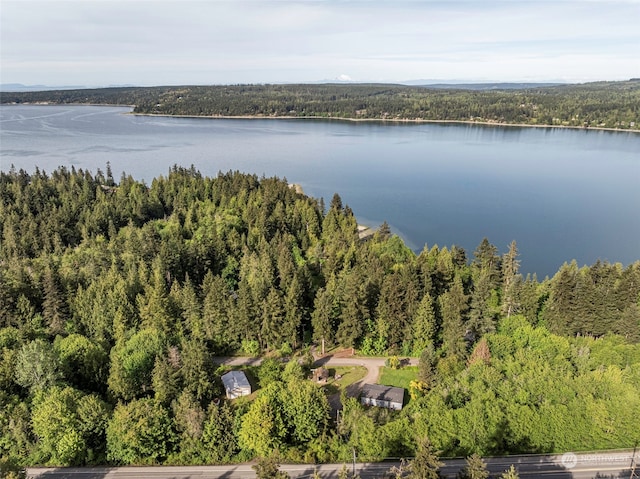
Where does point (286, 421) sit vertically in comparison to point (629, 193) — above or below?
below

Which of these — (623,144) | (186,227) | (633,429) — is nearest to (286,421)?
(633,429)

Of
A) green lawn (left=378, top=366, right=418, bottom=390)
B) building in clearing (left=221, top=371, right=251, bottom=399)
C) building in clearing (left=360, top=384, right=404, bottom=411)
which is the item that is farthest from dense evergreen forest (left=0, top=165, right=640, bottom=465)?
green lawn (left=378, top=366, right=418, bottom=390)

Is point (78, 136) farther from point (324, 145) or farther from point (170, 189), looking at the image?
point (170, 189)

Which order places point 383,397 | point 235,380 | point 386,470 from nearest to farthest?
point 386,470 → point 383,397 → point 235,380

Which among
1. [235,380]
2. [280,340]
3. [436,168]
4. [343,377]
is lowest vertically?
[343,377]

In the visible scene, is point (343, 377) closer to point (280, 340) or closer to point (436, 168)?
point (280, 340)

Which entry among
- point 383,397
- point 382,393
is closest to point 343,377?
point 382,393
